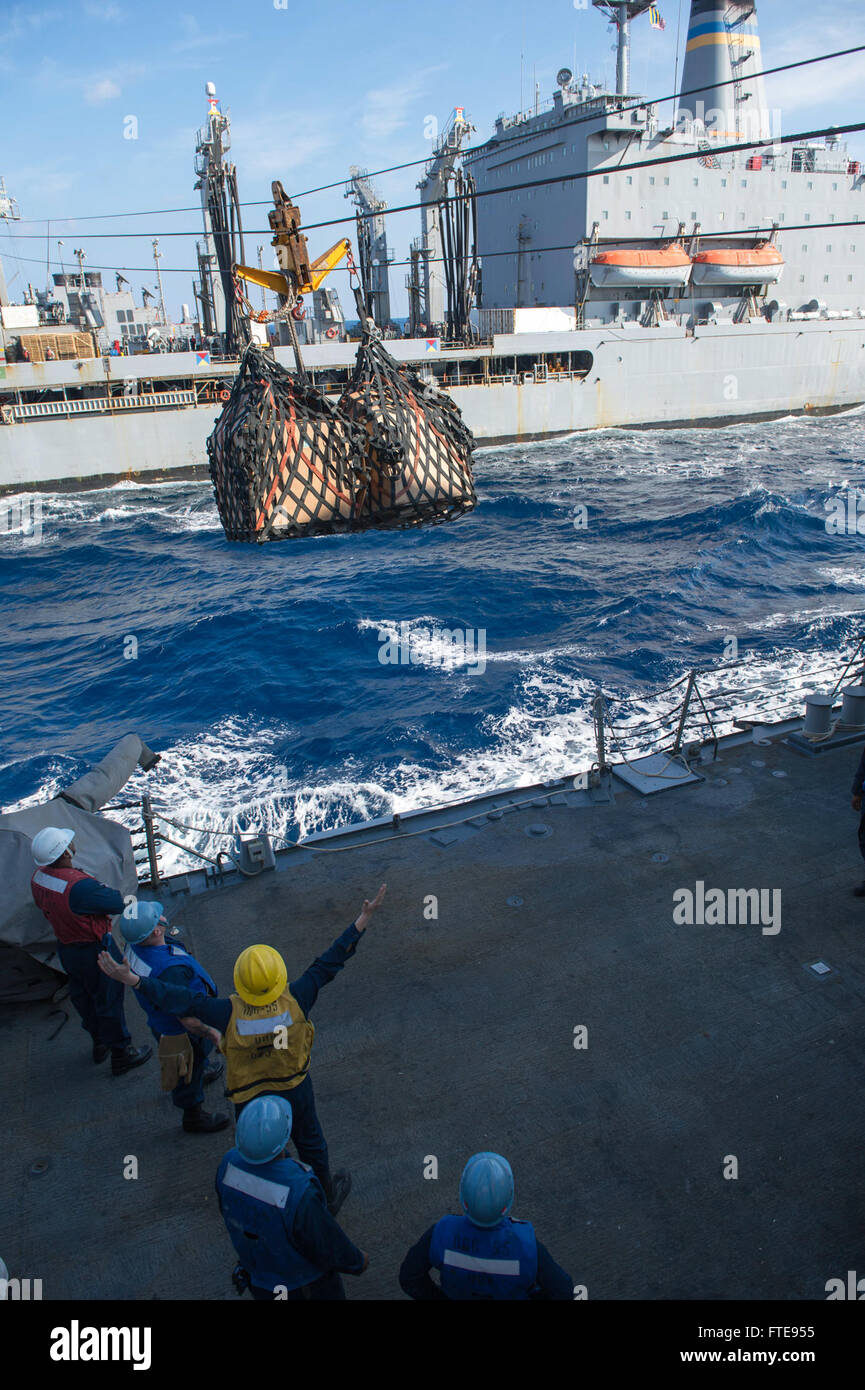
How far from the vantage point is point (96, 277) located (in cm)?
5216

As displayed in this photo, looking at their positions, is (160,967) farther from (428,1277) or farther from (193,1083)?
(428,1277)

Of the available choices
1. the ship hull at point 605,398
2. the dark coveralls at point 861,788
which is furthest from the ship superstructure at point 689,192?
the dark coveralls at point 861,788

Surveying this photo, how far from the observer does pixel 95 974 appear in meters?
4.82

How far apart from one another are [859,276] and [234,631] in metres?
47.7

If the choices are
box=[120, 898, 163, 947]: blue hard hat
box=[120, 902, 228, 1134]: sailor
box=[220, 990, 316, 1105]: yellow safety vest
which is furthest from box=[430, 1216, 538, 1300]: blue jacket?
box=[120, 898, 163, 947]: blue hard hat

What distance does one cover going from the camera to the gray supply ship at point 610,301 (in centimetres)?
3759

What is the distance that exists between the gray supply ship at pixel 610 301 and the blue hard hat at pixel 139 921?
122 feet

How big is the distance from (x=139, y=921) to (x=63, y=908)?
78cm

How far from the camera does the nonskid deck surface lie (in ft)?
12.8

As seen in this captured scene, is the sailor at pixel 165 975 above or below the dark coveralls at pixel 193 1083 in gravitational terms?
above

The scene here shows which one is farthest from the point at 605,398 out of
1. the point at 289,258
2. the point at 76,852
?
the point at 76,852

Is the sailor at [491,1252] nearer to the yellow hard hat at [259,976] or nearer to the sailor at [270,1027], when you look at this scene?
the sailor at [270,1027]

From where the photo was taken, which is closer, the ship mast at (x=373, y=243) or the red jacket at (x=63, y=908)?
the red jacket at (x=63, y=908)
